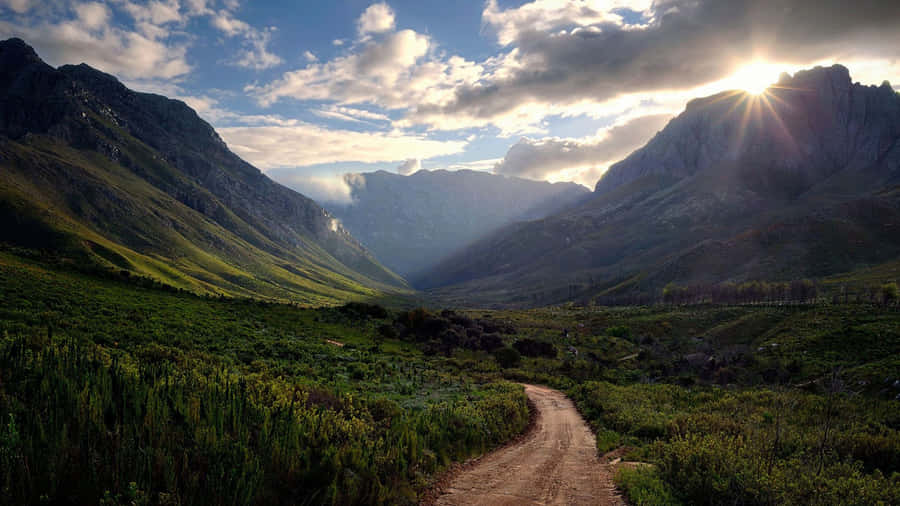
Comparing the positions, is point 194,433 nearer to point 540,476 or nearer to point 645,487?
point 540,476

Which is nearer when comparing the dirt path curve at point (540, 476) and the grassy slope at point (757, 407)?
the grassy slope at point (757, 407)

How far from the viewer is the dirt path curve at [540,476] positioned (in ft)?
35.4

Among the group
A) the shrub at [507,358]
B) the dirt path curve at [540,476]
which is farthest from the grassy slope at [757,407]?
the shrub at [507,358]

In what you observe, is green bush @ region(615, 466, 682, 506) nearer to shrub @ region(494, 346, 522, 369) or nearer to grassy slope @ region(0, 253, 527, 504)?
grassy slope @ region(0, 253, 527, 504)

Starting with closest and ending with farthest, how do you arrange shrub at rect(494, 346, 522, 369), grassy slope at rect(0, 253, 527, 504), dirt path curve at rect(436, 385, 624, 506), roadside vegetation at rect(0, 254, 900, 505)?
grassy slope at rect(0, 253, 527, 504) < roadside vegetation at rect(0, 254, 900, 505) < dirt path curve at rect(436, 385, 624, 506) < shrub at rect(494, 346, 522, 369)

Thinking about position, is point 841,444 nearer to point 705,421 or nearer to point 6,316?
point 705,421

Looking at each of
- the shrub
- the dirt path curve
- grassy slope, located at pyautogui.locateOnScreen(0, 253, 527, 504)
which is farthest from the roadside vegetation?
the shrub

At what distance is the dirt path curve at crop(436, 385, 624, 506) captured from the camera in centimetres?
1080

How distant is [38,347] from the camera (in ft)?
33.9

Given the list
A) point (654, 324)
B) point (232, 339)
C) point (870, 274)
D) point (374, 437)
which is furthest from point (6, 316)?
point (870, 274)

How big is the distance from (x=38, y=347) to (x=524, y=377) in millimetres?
34958

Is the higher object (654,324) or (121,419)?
(121,419)

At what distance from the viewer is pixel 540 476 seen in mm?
12688

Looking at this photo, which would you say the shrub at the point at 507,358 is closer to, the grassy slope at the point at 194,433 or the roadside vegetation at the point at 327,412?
the roadside vegetation at the point at 327,412
